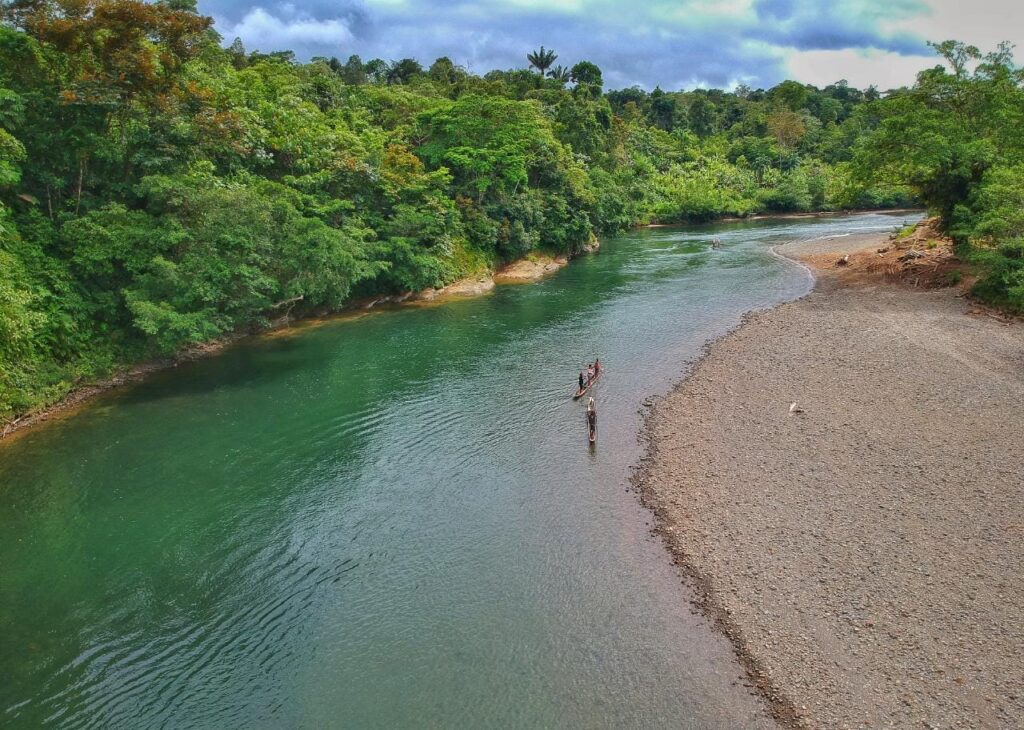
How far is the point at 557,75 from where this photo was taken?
119m

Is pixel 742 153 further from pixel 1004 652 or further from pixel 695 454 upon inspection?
Result: pixel 1004 652

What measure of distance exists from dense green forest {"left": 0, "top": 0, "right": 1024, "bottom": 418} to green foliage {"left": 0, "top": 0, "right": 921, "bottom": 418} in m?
0.12

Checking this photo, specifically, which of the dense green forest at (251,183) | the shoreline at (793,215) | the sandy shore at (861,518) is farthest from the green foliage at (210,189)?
the shoreline at (793,215)

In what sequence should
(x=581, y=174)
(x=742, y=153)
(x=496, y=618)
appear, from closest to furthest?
(x=496, y=618), (x=581, y=174), (x=742, y=153)

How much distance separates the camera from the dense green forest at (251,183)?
1107 inches

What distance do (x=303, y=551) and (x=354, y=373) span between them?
15.5 m

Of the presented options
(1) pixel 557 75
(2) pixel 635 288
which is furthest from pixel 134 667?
(1) pixel 557 75

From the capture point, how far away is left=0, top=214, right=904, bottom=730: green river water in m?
13.3

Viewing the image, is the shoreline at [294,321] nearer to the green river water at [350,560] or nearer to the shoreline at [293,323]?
the shoreline at [293,323]

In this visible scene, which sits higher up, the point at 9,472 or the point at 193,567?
the point at 9,472

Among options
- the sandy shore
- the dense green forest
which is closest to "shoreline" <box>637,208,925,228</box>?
the dense green forest

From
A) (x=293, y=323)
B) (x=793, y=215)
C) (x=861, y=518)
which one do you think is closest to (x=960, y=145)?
(x=861, y=518)

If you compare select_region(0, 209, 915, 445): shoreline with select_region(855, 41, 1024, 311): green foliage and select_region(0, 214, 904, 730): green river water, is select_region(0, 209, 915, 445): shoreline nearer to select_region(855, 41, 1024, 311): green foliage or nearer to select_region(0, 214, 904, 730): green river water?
select_region(0, 214, 904, 730): green river water

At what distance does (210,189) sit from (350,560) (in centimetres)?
2360
